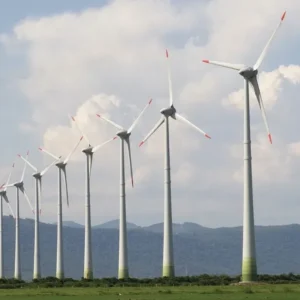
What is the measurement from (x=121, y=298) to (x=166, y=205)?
44.8m

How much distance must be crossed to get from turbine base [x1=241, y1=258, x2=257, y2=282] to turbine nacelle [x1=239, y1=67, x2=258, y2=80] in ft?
66.8

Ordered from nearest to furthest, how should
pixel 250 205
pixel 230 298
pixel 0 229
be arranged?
pixel 230 298 < pixel 250 205 < pixel 0 229

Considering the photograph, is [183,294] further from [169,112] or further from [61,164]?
[61,164]

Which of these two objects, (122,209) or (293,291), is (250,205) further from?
(122,209)

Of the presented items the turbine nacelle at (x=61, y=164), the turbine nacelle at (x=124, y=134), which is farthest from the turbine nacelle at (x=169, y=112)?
the turbine nacelle at (x=61, y=164)

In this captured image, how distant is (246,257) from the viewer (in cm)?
9981

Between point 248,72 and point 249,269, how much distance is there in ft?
71.3

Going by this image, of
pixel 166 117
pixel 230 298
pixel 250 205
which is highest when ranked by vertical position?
pixel 166 117

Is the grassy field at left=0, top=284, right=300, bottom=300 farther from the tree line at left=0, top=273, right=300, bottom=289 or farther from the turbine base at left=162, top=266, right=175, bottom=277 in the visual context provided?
the turbine base at left=162, top=266, right=175, bottom=277

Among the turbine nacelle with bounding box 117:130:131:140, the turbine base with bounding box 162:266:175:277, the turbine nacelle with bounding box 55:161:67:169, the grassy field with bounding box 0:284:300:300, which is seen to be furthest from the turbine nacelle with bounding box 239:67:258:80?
the turbine nacelle with bounding box 55:161:67:169

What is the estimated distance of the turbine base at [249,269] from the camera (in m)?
99.6

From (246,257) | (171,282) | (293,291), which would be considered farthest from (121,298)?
(171,282)

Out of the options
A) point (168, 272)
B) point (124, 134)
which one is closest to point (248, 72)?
point (168, 272)

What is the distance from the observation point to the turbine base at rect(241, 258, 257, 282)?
327ft
